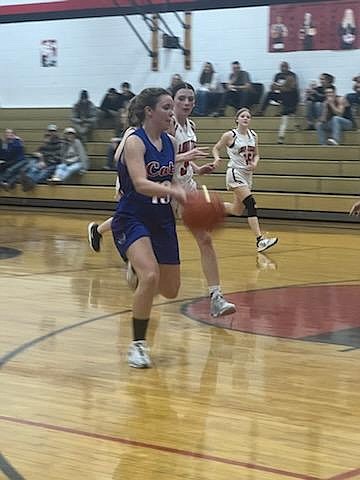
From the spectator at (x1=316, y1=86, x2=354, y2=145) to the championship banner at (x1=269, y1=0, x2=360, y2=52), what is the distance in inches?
65.7

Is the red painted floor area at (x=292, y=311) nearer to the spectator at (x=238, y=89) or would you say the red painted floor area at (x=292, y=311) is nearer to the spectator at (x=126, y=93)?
the spectator at (x=238, y=89)

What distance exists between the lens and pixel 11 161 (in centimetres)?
1859

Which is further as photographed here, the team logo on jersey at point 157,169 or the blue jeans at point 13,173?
the blue jeans at point 13,173

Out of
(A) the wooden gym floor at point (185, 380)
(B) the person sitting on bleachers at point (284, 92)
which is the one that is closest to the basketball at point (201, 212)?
(A) the wooden gym floor at point (185, 380)

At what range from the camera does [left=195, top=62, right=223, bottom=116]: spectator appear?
17.9 m

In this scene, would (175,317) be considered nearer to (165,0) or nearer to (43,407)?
(43,407)

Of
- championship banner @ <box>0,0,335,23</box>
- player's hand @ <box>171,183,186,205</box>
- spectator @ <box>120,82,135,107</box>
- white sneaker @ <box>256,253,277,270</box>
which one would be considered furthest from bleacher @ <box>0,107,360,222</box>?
player's hand @ <box>171,183,186,205</box>

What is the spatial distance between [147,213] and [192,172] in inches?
73.5

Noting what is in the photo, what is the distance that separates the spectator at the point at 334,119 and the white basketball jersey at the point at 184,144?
8.96 metres

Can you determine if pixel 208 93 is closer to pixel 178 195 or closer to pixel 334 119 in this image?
pixel 334 119

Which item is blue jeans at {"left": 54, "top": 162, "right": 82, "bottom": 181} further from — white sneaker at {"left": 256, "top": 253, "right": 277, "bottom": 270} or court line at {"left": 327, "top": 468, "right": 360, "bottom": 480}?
court line at {"left": 327, "top": 468, "right": 360, "bottom": 480}

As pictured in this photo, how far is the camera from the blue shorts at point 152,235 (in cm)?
545

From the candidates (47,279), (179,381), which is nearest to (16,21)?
(47,279)

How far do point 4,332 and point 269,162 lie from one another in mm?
10663
